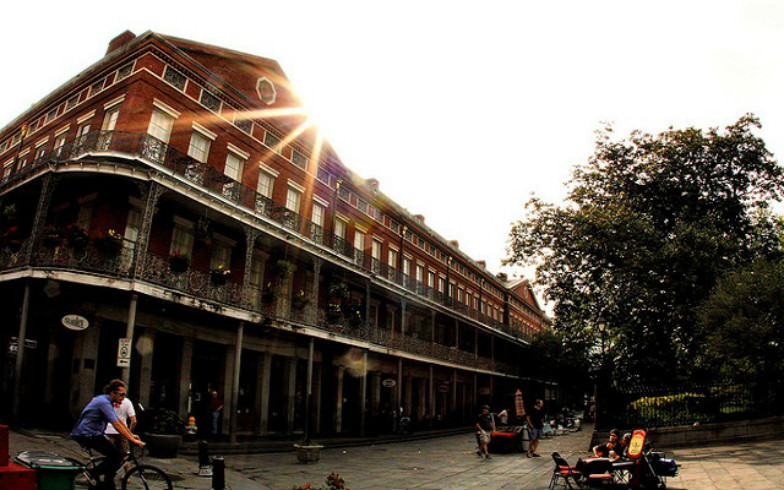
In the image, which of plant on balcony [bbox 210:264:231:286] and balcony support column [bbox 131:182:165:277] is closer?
balcony support column [bbox 131:182:165:277]

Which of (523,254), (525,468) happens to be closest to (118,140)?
(525,468)

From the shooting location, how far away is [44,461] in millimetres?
5340

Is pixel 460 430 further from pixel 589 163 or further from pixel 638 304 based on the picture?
pixel 589 163

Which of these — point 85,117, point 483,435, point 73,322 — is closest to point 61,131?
point 85,117

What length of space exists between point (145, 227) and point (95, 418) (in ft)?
25.7

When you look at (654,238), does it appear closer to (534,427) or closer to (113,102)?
(534,427)

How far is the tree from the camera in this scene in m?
20.5

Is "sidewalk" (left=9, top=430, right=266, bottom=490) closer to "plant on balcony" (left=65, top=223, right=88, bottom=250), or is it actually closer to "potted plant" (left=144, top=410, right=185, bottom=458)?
"potted plant" (left=144, top=410, right=185, bottom=458)

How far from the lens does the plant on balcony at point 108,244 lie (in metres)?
12.9

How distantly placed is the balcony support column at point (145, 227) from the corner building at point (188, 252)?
0.04m

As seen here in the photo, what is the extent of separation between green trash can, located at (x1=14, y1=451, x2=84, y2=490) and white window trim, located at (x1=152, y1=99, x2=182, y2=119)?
42.2 ft

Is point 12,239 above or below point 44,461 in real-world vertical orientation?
above

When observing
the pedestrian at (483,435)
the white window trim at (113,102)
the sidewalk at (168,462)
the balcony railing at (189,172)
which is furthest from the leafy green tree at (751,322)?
the white window trim at (113,102)

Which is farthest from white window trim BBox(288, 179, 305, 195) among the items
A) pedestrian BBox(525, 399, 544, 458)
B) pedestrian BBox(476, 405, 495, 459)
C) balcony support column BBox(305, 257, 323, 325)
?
pedestrian BBox(525, 399, 544, 458)
